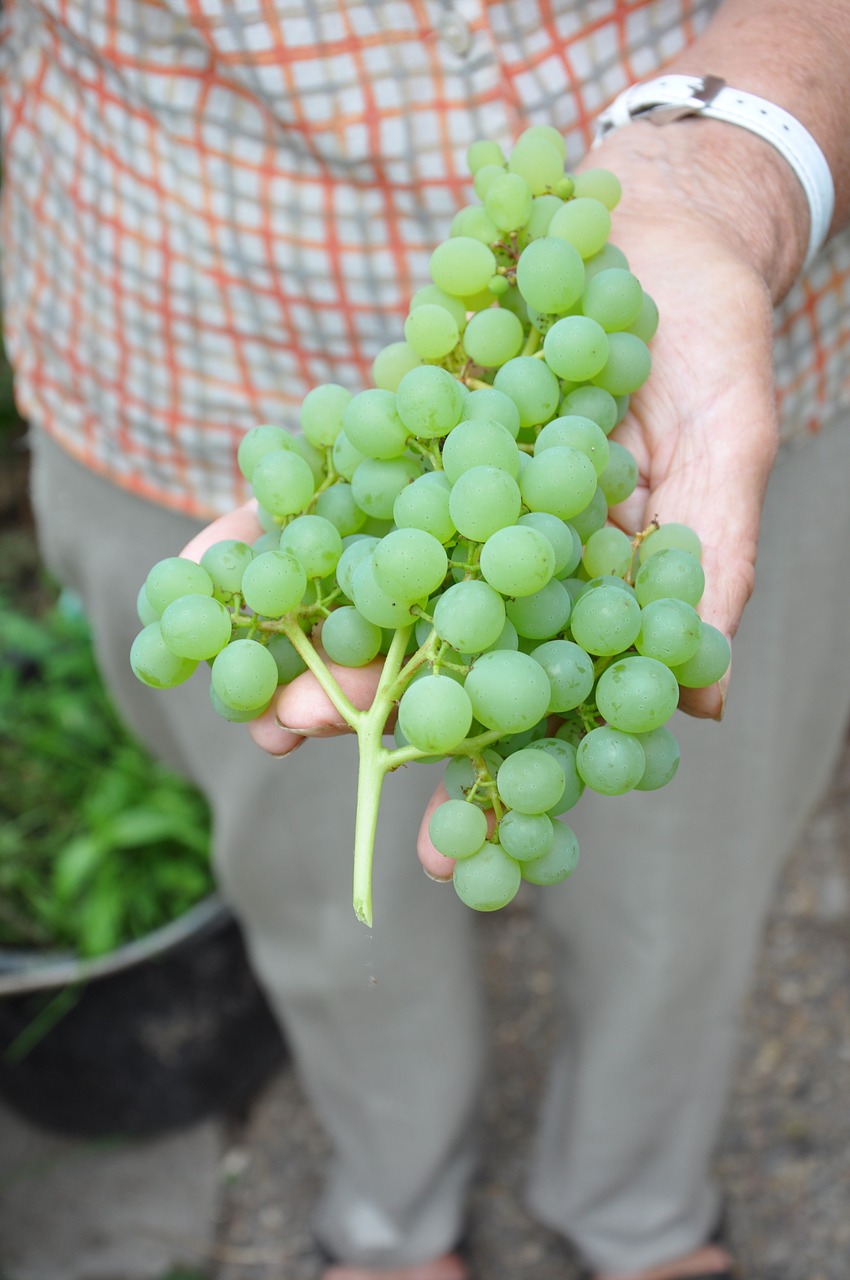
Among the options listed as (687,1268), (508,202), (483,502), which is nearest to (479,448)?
(483,502)

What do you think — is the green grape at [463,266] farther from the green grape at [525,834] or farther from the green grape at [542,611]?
the green grape at [525,834]

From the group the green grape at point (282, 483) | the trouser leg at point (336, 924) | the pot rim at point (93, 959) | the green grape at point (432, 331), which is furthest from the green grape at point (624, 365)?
the pot rim at point (93, 959)

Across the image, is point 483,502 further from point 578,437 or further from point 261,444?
point 261,444

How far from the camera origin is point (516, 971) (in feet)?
7.04

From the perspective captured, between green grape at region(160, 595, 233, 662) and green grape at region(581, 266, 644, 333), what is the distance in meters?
0.32

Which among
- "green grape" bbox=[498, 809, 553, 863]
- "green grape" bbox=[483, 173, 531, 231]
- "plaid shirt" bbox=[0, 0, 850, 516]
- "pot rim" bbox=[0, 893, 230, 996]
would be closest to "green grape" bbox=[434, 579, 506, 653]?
"green grape" bbox=[498, 809, 553, 863]

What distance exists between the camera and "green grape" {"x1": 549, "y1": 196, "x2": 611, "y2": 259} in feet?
2.57

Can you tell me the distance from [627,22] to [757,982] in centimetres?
166

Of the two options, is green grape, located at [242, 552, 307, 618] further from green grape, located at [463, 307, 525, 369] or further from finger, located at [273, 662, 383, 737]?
green grape, located at [463, 307, 525, 369]

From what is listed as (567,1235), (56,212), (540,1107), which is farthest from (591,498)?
(540,1107)

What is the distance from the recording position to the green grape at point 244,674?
679 millimetres

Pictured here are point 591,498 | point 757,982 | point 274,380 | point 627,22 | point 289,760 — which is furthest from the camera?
point 757,982

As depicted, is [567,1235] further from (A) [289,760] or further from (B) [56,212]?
(B) [56,212]

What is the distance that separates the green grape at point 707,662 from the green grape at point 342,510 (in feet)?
0.77
